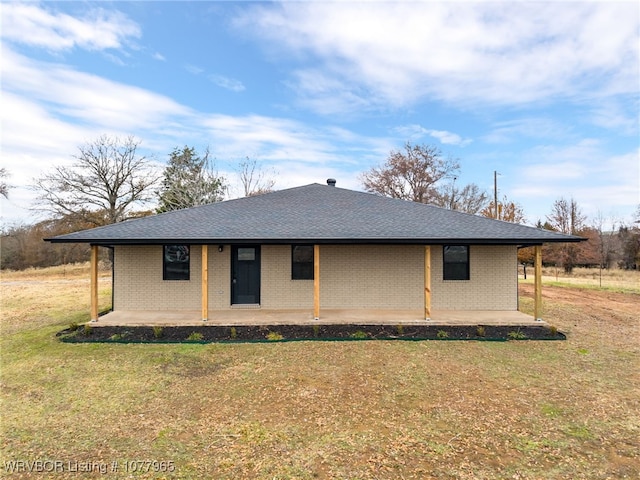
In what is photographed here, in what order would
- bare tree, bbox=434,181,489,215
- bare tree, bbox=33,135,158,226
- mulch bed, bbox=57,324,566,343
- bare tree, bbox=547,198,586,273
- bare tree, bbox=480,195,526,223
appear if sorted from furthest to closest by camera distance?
1. bare tree, bbox=434,181,489,215
2. bare tree, bbox=547,198,586,273
3. bare tree, bbox=33,135,158,226
4. bare tree, bbox=480,195,526,223
5. mulch bed, bbox=57,324,566,343

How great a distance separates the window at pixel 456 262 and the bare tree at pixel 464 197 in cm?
2876

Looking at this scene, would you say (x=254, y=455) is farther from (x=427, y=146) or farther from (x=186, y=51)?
(x=427, y=146)

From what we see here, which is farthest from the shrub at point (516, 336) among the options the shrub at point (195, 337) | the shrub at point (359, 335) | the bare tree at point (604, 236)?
the bare tree at point (604, 236)

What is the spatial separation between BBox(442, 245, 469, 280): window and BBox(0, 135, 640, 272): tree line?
16.8 metres

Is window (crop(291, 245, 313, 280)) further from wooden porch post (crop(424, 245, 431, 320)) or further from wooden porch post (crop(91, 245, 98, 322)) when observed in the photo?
wooden porch post (crop(91, 245, 98, 322))

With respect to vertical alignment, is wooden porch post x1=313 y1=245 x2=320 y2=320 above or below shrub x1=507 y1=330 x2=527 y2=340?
above

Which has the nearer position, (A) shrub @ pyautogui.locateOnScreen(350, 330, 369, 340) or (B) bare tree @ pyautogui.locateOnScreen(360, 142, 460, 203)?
(A) shrub @ pyautogui.locateOnScreen(350, 330, 369, 340)

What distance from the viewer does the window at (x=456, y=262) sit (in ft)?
34.7

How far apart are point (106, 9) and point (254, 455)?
14711 mm

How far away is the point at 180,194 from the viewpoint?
107ft

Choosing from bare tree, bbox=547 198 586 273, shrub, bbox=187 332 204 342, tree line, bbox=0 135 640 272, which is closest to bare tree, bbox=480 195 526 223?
tree line, bbox=0 135 640 272

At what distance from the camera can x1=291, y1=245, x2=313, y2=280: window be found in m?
10.7

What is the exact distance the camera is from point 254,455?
373 centimetres

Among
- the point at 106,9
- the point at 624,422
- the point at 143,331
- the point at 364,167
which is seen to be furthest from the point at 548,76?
the point at 364,167
